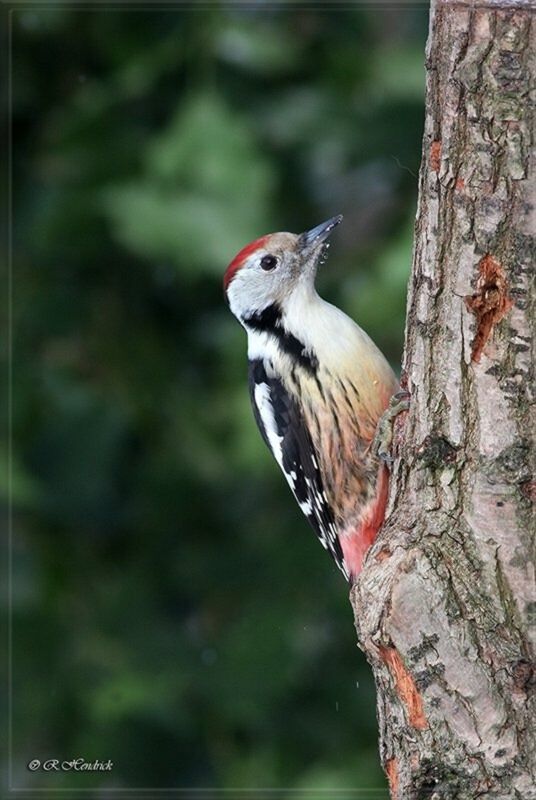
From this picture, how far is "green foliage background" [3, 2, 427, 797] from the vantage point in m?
5.00

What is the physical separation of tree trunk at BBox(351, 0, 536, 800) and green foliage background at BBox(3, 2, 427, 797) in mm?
2022

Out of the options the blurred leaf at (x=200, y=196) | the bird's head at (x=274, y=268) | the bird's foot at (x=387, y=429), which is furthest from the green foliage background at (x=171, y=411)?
the bird's foot at (x=387, y=429)

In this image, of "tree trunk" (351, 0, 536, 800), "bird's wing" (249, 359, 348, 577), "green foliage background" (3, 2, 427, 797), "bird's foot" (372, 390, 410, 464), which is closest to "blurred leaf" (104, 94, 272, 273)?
"green foliage background" (3, 2, 427, 797)

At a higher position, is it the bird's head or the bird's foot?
the bird's head

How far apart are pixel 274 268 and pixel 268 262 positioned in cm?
3

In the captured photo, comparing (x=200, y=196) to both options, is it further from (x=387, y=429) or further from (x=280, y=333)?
(x=387, y=429)

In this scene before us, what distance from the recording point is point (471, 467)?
8.79ft

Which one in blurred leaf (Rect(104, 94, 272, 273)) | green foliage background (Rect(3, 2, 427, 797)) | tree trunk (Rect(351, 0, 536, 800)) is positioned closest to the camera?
tree trunk (Rect(351, 0, 536, 800))

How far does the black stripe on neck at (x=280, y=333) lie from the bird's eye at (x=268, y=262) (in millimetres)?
151

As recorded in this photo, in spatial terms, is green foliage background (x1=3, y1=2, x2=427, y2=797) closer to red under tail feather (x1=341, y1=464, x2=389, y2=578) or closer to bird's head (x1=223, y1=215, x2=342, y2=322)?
bird's head (x1=223, y1=215, x2=342, y2=322)

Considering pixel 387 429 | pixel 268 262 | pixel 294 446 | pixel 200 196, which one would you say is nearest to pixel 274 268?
pixel 268 262

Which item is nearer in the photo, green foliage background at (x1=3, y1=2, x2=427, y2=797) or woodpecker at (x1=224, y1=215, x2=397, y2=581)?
woodpecker at (x1=224, y1=215, x2=397, y2=581)

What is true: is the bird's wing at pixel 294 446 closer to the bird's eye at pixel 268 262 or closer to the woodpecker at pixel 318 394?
the woodpecker at pixel 318 394

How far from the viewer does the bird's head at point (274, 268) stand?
13.9 ft
